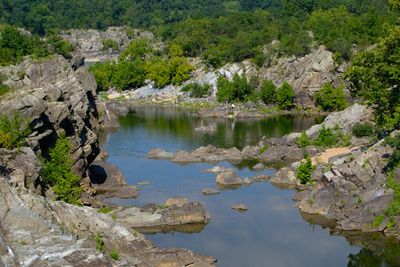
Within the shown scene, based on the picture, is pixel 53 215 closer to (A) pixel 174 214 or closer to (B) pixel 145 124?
(A) pixel 174 214

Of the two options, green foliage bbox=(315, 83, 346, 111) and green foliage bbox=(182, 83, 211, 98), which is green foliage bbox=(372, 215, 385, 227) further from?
green foliage bbox=(182, 83, 211, 98)

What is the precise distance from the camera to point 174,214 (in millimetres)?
44031

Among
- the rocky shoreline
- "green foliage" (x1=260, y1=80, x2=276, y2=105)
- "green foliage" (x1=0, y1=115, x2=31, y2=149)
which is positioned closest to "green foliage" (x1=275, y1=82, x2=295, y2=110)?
"green foliage" (x1=260, y1=80, x2=276, y2=105)

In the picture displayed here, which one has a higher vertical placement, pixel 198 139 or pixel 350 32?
pixel 350 32

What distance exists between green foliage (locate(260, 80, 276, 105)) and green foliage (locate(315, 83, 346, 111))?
24.0ft

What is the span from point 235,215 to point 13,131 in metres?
16.0

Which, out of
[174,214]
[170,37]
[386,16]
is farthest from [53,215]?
[170,37]

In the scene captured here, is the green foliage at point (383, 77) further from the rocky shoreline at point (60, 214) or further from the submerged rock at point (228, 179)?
the rocky shoreline at point (60, 214)

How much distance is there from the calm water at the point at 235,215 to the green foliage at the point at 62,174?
5.47 m

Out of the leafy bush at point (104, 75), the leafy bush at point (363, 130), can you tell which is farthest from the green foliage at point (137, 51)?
the leafy bush at point (363, 130)

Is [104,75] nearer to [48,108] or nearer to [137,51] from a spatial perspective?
[137,51]

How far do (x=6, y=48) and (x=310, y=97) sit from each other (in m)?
43.8

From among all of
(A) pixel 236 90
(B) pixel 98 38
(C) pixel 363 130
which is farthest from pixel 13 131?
(B) pixel 98 38

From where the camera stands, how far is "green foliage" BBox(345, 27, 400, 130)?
44781mm
